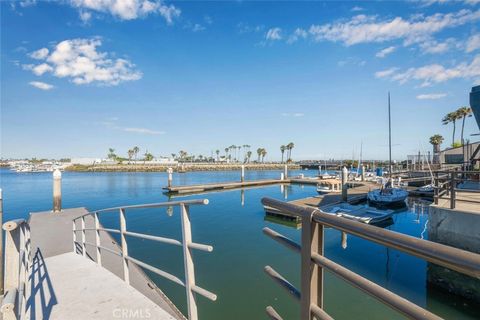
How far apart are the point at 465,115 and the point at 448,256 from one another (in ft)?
189

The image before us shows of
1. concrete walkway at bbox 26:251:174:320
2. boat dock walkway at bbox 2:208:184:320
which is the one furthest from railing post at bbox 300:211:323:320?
concrete walkway at bbox 26:251:174:320

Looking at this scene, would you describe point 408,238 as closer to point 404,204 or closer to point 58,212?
point 58,212

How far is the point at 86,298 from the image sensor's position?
3467mm

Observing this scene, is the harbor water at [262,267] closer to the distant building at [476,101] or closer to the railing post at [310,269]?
the railing post at [310,269]

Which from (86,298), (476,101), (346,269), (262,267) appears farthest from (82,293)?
(476,101)

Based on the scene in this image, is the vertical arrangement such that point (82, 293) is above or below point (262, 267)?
above

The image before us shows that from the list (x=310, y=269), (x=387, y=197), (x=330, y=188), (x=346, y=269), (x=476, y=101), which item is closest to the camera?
(x=346, y=269)

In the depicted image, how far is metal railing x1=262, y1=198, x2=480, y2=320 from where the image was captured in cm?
74

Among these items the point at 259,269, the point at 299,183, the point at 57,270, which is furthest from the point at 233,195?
the point at 57,270

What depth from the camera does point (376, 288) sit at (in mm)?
950

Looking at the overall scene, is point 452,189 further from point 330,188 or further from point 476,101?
point 330,188

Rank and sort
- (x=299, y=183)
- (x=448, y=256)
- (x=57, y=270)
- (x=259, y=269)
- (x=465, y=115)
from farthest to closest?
(x=465, y=115)
(x=299, y=183)
(x=259, y=269)
(x=57, y=270)
(x=448, y=256)

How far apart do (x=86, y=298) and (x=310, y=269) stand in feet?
11.1

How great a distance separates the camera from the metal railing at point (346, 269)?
0.74m
